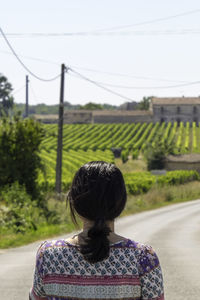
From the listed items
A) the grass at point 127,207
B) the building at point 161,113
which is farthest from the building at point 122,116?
the grass at point 127,207

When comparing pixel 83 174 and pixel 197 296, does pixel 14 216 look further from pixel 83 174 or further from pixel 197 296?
pixel 83 174

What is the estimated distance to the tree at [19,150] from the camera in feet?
76.4

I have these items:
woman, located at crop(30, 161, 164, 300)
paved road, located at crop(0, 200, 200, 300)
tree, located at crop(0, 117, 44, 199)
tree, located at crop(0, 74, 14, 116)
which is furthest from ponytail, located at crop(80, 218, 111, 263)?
tree, located at crop(0, 74, 14, 116)

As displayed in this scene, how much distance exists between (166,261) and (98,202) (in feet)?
34.1

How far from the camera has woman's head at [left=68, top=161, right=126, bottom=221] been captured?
2645mm

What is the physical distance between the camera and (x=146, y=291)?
106 inches

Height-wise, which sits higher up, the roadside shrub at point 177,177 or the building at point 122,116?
the building at point 122,116

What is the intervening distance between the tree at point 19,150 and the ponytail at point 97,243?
20887mm

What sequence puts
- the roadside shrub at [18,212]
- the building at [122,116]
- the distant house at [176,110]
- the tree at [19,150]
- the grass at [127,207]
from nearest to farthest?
the grass at [127,207]
the roadside shrub at [18,212]
the tree at [19,150]
the building at [122,116]
the distant house at [176,110]

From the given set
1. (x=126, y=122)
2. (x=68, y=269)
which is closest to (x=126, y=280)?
(x=68, y=269)

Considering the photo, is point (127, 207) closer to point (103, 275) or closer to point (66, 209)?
point (66, 209)

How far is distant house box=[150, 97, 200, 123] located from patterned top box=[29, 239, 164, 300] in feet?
447

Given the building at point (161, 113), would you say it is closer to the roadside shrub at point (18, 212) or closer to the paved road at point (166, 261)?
the paved road at point (166, 261)

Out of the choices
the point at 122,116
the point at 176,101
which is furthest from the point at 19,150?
the point at 176,101
